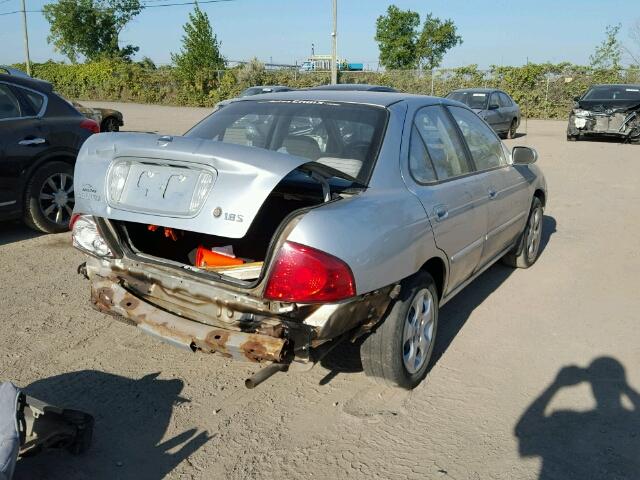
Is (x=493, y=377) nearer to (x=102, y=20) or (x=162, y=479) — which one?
(x=162, y=479)

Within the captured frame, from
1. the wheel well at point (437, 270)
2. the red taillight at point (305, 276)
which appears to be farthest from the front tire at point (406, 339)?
the red taillight at point (305, 276)

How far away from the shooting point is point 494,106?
56.3 feet

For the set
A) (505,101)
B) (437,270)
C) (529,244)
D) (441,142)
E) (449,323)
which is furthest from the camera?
(505,101)

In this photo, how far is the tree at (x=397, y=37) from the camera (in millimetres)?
62469

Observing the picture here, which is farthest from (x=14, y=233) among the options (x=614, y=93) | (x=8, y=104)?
(x=614, y=93)

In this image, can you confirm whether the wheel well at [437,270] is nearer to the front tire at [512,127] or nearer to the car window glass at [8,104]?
the car window glass at [8,104]

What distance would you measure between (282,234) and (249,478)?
3.71 feet

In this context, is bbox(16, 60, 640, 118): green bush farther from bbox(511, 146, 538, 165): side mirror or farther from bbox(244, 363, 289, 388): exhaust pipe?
bbox(244, 363, 289, 388): exhaust pipe

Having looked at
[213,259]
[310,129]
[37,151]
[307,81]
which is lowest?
[213,259]

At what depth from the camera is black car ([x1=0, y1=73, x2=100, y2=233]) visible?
6.21 metres

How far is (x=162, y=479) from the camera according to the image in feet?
8.84

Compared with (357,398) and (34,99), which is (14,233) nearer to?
(34,99)

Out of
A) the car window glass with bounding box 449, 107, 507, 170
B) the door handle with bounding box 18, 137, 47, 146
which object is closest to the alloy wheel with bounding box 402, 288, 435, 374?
the car window glass with bounding box 449, 107, 507, 170

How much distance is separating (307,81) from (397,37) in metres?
29.0
